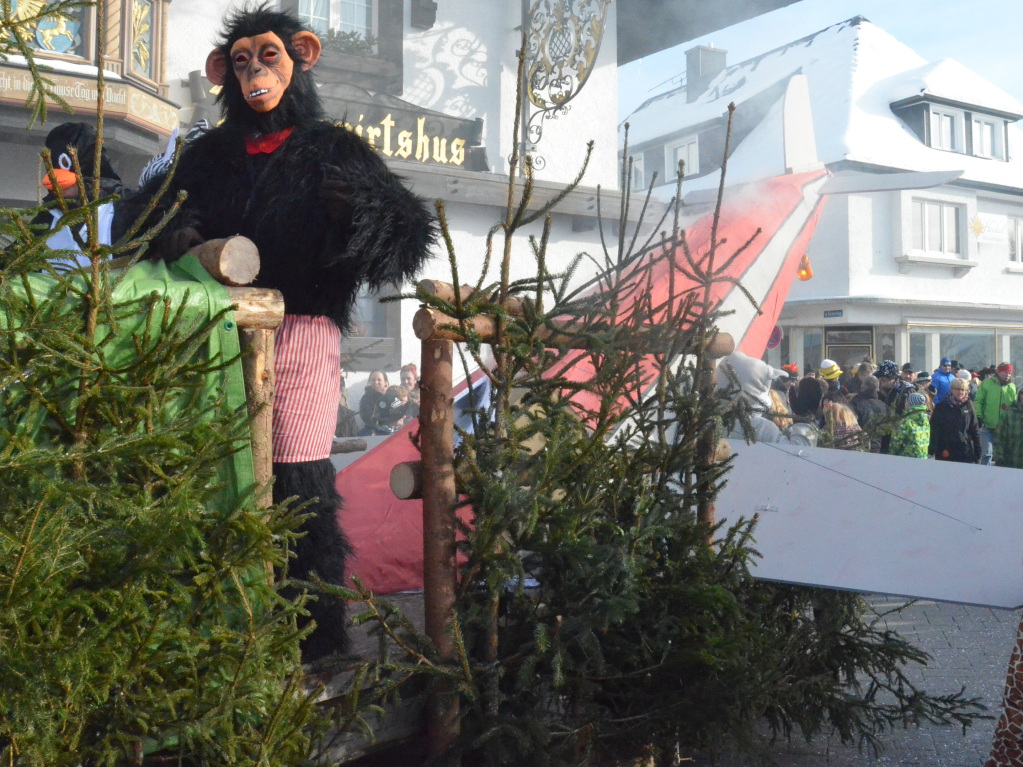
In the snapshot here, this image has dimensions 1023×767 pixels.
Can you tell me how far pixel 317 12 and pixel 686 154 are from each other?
12.3 metres

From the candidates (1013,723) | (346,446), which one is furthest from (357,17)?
(1013,723)

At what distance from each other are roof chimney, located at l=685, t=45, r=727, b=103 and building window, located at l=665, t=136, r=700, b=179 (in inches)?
76.8

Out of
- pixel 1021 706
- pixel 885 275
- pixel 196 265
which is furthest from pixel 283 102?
pixel 885 275

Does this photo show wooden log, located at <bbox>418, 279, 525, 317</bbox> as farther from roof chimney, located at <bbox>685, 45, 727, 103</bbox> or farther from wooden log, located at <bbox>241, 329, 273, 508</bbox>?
roof chimney, located at <bbox>685, 45, 727, 103</bbox>

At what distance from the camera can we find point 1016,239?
24.1 meters

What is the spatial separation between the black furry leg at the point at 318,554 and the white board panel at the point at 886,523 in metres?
1.32

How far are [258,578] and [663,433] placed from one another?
154 centimetres

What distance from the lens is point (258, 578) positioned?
214 cm

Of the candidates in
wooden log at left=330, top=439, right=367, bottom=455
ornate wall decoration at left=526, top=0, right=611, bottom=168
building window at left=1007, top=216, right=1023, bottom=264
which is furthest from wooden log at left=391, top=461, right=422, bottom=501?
building window at left=1007, top=216, right=1023, bottom=264

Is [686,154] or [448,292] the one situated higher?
[686,154]

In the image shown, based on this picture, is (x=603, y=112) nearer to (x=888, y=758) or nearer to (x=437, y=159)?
(x=437, y=159)

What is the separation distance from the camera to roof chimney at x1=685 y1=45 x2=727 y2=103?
23344 mm

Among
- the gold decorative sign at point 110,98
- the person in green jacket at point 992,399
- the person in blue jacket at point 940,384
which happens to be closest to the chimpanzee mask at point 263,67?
the gold decorative sign at point 110,98

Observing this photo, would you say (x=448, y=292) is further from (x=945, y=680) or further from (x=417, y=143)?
(x=417, y=143)
